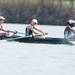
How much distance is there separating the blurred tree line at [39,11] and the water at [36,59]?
11.8 metres

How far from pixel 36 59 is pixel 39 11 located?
1644 centimetres

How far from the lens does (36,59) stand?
1487 cm

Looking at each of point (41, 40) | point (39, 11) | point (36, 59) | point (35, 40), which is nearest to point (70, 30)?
point (41, 40)

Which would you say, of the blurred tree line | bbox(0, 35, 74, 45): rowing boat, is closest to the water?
bbox(0, 35, 74, 45): rowing boat

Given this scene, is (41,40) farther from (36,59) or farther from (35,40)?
(36,59)

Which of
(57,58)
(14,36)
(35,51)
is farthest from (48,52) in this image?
(14,36)

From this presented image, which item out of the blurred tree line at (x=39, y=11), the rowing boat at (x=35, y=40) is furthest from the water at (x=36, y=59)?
the blurred tree line at (x=39, y=11)

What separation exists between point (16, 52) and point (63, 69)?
354 centimetres

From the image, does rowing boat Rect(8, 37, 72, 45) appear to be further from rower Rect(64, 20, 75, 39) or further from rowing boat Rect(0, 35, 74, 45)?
rower Rect(64, 20, 75, 39)

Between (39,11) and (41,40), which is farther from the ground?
(39,11)

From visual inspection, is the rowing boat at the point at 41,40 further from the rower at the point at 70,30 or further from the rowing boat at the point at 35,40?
the rower at the point at 70,30

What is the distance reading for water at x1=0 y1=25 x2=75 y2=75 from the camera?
503 inches

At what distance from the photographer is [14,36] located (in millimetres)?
19188

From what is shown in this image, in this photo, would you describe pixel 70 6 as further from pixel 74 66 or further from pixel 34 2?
pixel 74 66
